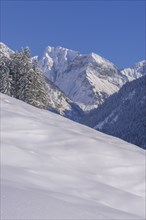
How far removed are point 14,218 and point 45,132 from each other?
17.9ft

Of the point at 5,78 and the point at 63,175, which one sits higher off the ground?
the point at 5,78

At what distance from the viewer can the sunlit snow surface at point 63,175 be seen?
5312 mm

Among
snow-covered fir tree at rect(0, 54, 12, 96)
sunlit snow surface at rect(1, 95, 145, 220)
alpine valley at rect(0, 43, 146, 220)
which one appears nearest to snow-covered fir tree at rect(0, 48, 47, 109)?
snow-covered fir tree at rect(0, 54, 12, 96)

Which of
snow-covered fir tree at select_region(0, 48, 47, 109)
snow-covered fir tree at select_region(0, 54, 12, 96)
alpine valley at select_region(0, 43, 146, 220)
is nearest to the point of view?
alpine valley at select_region(0, 43, 146, 220)

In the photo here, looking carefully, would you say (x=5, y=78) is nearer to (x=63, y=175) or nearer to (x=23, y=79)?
(x=23, y=79)

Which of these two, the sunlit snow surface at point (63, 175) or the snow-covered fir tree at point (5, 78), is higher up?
the snow-covered fir tree at point (5, 78)

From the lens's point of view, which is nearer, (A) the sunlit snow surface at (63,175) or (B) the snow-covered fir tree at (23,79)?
(A) the sunlit snow surface at (63,175)

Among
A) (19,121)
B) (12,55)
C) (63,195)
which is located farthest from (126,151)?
(12,55)

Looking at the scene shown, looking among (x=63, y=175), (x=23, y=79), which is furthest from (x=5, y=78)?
(x=63, y=175)

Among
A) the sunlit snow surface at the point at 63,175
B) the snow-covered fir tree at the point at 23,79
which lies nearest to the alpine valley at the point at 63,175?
the sunlit snow surface at the point at 63,175

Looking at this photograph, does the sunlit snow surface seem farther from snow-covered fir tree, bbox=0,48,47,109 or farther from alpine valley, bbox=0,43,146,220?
snow-covered fir tree, bbox=0,48,47,109

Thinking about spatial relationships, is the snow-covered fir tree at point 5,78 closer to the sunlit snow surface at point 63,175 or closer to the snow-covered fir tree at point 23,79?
the snow-covered fir tree at point 23,79

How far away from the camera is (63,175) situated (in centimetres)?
766

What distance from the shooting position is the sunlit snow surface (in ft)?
17.4
